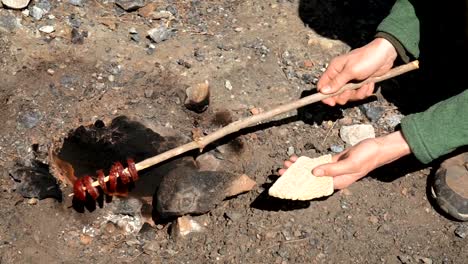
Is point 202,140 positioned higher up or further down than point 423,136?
further down

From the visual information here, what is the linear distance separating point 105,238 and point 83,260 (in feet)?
0.47

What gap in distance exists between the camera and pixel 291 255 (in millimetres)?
2535

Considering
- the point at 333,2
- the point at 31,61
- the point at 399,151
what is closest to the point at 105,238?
the point at 31,61

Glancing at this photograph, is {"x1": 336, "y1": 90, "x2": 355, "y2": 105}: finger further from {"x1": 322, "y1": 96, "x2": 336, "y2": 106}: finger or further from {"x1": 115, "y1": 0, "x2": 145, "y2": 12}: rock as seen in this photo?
{"x1": 115, "y1": 0, "x2": 145, "y2": 12}: rock

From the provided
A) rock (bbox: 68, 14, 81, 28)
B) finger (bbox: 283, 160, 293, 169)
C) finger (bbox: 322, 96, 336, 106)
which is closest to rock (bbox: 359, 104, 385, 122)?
finger (bbox: 322, 96, 336, 106)

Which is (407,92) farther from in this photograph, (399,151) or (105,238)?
(105,238)

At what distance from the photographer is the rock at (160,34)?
10.8 ft

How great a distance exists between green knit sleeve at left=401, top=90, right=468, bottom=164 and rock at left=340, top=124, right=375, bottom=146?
47 centimetres

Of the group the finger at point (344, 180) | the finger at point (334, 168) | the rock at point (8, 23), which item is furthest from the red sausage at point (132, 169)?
the rock at point (8, 23)

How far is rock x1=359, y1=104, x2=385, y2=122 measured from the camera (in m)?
3.07

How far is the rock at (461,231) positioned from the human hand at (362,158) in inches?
17.5

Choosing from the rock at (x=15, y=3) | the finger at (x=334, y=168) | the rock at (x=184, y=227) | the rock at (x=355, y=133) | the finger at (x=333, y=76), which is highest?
the finger at (x=333, y=76)

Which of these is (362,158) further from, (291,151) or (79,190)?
(79,190)

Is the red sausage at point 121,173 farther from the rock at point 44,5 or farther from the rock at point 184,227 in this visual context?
the rock at point 44,5
